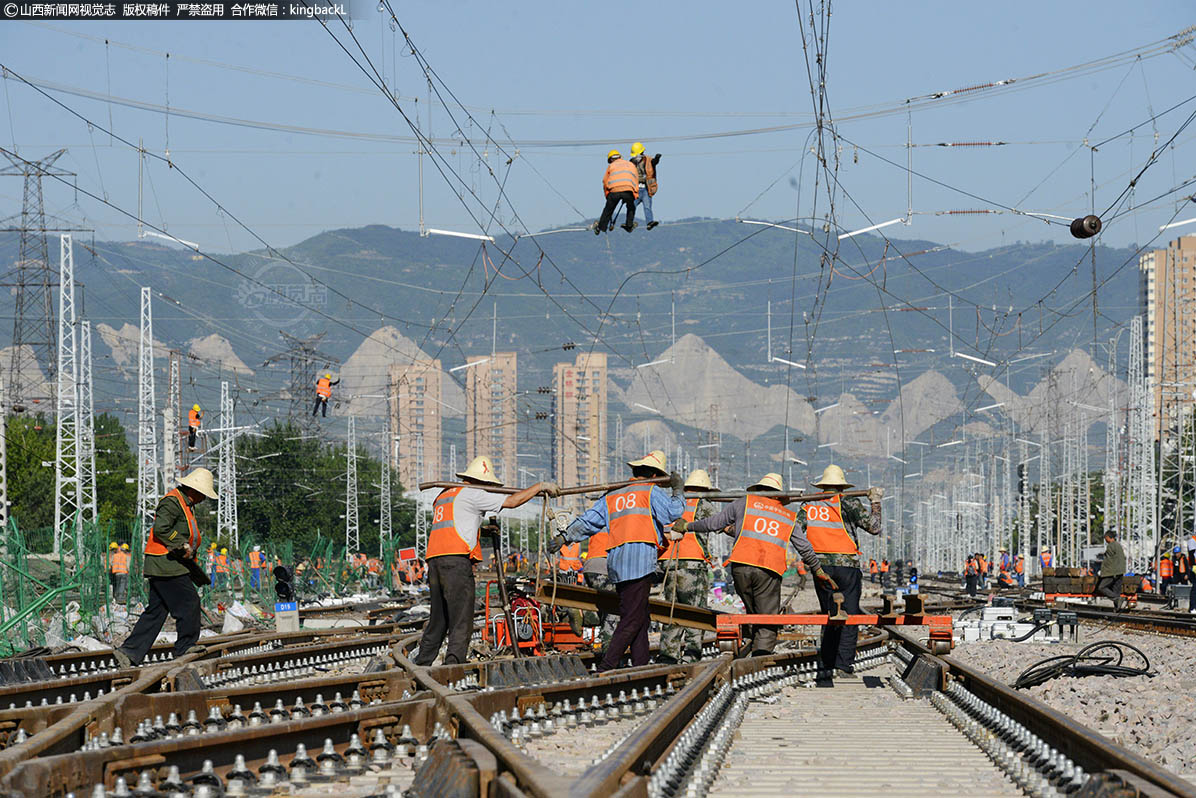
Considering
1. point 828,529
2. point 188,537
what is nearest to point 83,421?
point 188,537

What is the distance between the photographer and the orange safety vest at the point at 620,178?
74.6 feet

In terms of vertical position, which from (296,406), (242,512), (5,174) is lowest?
(242,512)

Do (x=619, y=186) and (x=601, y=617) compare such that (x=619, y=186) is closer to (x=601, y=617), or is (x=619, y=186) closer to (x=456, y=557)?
(x=601, y=617)

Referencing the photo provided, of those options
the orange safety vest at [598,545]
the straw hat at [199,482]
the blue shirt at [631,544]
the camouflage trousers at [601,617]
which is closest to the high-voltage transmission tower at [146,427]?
the camouflage trousers at [601,617]

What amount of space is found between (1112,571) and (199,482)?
2434 centimetres

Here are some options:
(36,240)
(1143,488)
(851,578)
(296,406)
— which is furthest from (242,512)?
(851,578)

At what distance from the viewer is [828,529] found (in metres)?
14.2

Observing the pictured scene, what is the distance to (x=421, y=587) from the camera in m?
49.9

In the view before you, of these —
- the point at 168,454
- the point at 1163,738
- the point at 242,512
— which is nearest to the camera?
the point at 1163,738

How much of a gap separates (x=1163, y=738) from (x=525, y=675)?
4.41 meters

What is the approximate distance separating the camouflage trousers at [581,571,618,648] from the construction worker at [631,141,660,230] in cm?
719

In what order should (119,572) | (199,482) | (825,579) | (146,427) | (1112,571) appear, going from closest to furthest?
(199,482) < (825,579) < (119,572) < (1112,571) < (146,427)

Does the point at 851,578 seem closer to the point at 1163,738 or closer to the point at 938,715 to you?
the point at 938,715

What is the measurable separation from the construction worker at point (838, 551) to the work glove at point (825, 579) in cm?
1
